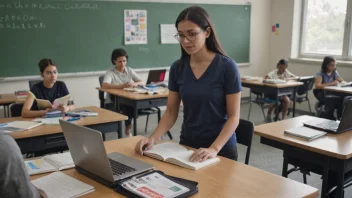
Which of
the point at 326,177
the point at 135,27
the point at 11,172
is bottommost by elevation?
the point at 326,177

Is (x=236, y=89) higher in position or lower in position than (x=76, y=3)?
lower

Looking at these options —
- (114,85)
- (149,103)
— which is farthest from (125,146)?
(114,85)

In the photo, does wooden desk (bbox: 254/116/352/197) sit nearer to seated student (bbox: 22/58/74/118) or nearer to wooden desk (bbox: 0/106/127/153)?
wooden desk (bbox: 0/106/127/153)

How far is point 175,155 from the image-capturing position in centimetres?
172

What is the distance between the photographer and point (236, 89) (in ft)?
5.80

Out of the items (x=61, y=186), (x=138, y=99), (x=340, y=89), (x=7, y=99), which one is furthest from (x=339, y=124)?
(x=7, y=99)

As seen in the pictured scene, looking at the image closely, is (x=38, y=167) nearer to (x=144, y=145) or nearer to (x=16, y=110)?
(x=144, y=145)

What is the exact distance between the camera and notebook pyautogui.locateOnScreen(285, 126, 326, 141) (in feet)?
7.33

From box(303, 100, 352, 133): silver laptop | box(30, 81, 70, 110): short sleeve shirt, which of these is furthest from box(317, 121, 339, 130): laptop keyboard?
box(30, 81, 70, 110): short sleeve shirt

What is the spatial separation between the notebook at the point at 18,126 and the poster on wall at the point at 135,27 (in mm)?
3282

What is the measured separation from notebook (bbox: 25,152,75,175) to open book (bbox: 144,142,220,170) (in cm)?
39

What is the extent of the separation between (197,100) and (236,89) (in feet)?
0.67

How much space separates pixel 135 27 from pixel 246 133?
406 centimetres

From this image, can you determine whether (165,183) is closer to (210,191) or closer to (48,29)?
(210,191)
